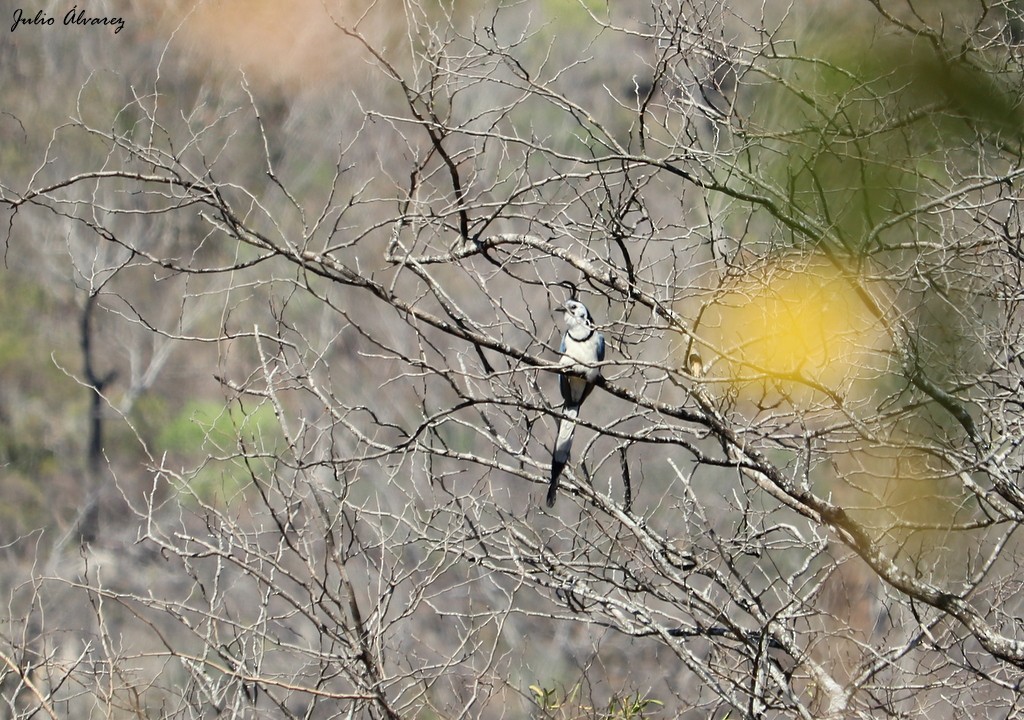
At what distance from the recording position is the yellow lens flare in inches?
133

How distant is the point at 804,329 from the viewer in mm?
3496

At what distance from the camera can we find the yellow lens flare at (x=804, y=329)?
3383 mm

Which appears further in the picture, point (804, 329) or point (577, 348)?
point (577, 348)

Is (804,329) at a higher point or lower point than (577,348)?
lower

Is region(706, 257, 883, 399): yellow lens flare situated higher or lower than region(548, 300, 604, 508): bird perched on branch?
lower

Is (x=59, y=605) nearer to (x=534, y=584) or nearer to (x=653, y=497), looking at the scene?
(x=653, y=497)

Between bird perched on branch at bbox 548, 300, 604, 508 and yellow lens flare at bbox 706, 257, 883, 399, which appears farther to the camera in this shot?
bird perched on branch at bbox 548, 300, 604, 508

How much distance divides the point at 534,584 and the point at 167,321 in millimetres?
15196

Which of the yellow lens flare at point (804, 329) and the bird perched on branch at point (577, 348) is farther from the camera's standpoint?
the bird perched on branch at point (577, 348)

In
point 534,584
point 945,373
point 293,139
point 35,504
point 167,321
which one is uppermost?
point 293,139

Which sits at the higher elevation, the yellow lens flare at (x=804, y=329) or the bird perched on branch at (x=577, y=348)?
the bird perched on branch at (x=577, y=348)

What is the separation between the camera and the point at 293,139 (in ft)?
61.6

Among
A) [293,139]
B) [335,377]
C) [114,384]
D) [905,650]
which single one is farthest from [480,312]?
[905,650]

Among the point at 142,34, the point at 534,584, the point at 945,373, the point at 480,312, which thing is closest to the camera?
the point at 945,373
